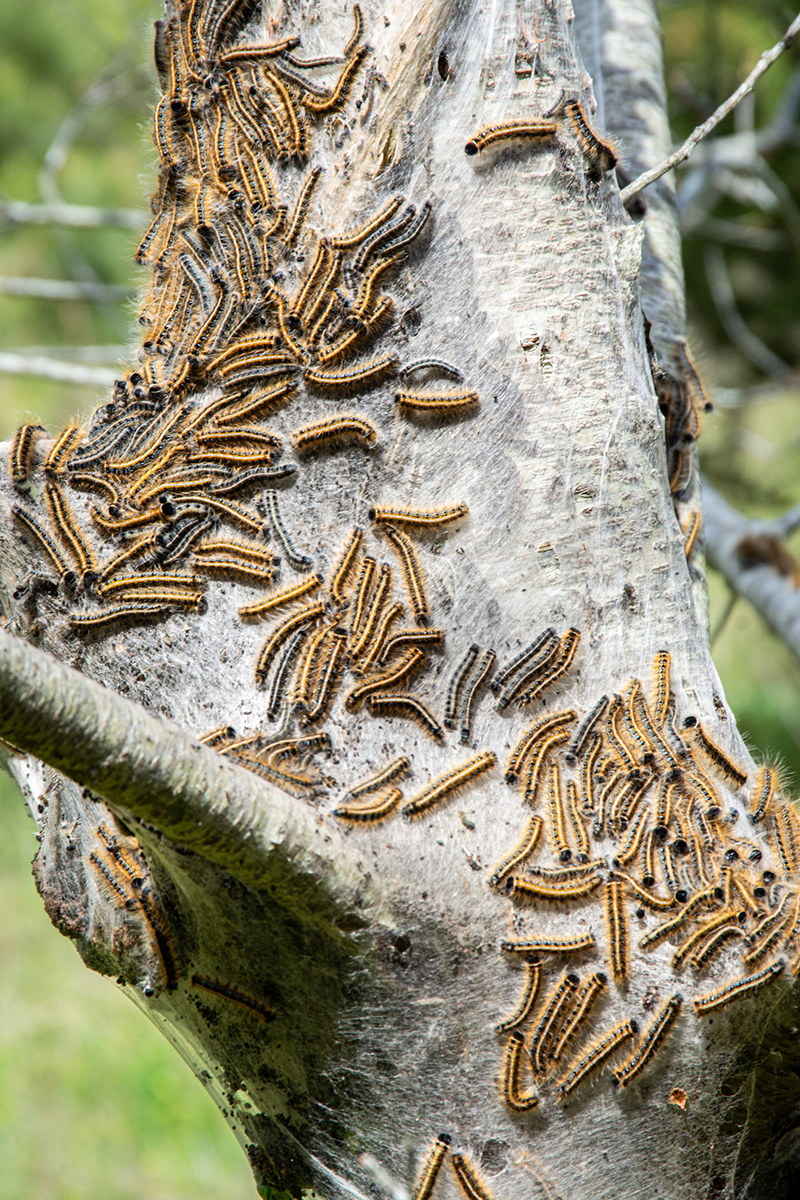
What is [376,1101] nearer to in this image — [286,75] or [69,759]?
[69,759]

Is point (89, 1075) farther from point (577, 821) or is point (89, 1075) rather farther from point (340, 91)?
point (340, 91)

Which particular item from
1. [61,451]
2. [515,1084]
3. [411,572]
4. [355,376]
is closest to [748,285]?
[355,376]

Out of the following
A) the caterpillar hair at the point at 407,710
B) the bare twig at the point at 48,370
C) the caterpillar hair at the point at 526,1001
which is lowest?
the caterpillar hair at the point at 526,1001

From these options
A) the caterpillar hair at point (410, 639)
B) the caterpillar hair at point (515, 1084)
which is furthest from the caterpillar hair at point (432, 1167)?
the caterpillar hair at point (410, 639)

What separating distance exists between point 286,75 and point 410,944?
2.51m

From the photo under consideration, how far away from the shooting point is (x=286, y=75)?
2.69 metres

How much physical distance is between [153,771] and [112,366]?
29.5ft

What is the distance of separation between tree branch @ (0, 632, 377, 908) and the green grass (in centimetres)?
492

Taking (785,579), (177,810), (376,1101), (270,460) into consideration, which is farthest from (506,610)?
(785,579)

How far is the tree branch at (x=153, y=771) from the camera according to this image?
145 centimetres

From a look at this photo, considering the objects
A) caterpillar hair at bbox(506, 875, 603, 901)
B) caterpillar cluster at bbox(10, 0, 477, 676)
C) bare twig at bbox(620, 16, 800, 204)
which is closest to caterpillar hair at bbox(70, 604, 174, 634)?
caterpillar cluster at bbox(10, 0, 477, 676)

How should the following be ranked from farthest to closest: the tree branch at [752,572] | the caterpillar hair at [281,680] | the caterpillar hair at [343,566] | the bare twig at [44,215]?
1. the bare twig at [44,215]
2. the tree branch at [752,572]
3. the caterpillar hair at [343,566]
4. the caterpillar hair at [281,680]

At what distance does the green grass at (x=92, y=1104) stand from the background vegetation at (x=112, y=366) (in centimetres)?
1

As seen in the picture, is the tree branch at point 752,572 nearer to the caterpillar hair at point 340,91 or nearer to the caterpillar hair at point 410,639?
the caterpillar hair at point 410,639
